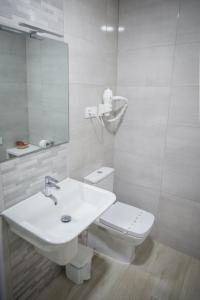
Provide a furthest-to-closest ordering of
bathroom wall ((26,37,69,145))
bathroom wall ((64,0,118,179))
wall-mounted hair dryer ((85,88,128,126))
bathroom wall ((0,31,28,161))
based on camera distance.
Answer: wall-mounted hair dryer ((85,88,128,126)) < bathroom wall ((64,0,118,179)) < bathroom wall ((26,37,69,145)) < bathroom wall ((0,31,28,161))

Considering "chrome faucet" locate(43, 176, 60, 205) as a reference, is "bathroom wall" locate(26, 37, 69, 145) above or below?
above

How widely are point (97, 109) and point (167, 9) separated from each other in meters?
1.00

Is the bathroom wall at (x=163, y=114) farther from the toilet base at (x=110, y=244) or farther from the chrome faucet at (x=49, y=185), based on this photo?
the chrome faucet at (x=49, y=185)

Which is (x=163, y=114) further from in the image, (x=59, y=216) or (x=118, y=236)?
(x=59, y=216)

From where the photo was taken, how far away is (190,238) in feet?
6.46

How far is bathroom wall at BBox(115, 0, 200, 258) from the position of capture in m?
1.69

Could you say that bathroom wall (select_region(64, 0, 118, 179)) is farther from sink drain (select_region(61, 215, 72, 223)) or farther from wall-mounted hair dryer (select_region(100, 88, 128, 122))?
sink drain (select_region(61, 215, 72, 223))

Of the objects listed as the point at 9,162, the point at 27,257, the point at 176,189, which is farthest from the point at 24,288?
the point at 176,189

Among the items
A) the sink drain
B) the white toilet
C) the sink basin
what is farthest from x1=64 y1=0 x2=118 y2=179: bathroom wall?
the sink drain

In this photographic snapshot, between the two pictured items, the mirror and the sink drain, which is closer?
the mirror

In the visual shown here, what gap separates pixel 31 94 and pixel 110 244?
58.6 inches

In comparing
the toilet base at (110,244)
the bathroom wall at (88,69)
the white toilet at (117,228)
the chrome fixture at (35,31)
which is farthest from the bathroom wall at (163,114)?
the chrome fixture at (35,31)

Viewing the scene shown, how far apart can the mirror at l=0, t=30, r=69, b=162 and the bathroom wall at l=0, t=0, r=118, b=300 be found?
6 centimetres

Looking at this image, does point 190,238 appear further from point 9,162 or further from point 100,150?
point 9,162
